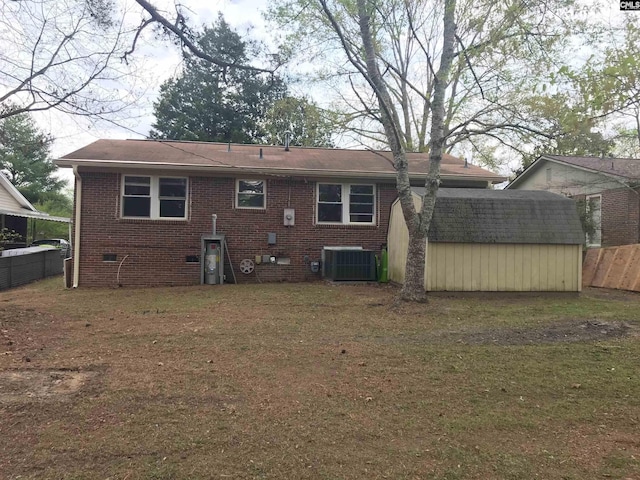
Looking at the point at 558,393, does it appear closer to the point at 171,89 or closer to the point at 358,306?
the point at 358,306

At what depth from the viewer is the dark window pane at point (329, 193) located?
1301cm

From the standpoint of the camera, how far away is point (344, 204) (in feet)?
42.8

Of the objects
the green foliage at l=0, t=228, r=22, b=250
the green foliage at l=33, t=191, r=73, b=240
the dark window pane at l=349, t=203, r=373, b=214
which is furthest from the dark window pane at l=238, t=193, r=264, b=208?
the green foliage at l=33, t=191, r=73, b=240

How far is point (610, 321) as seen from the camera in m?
7.20

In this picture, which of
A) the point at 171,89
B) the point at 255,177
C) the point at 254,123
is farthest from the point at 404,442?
the point at 171,89

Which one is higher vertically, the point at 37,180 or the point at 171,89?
the point at 171,89

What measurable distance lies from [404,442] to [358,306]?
215 inches

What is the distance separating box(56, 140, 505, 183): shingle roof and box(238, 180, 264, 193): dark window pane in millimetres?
446

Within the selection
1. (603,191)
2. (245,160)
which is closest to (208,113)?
(245,160)

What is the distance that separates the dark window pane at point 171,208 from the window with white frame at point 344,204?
382 cm

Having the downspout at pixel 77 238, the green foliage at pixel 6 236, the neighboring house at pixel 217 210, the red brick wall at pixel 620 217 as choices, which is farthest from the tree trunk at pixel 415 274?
the red brick wall at pixel 620 217

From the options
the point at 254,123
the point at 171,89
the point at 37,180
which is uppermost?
the point at 171,89

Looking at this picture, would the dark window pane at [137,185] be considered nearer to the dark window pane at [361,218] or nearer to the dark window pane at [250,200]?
the dark window pane at [250,200]

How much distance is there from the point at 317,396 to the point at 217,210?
9152mm
